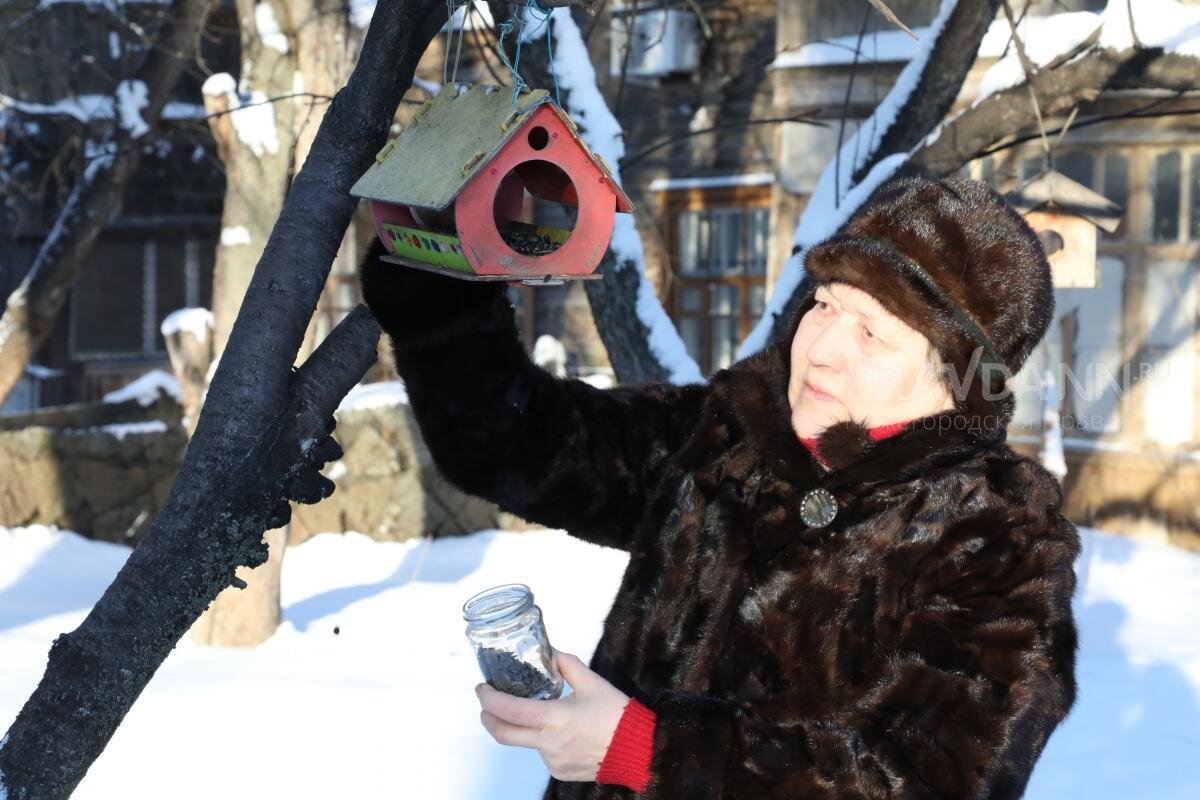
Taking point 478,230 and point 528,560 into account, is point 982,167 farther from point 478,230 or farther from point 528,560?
point 478,230

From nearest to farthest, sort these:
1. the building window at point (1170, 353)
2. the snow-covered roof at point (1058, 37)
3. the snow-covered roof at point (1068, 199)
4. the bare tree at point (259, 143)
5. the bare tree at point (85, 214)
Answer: the snow-covered roof at point (1058, 37) < the snow-covered roof at point (1068, 199) < the bare tree at point (259, 143) < the bare tree at point (85, 214) < the building window at point (1170, 353)

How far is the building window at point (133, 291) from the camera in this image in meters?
14.2

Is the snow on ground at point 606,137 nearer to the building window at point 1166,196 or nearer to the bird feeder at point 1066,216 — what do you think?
the bird feeder at point 1066,216

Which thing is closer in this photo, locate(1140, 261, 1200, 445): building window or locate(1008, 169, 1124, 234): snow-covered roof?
locate(1008, 169, 1124, 234): snow-covered roof

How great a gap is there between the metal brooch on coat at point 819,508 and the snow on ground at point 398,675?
2.37 metres

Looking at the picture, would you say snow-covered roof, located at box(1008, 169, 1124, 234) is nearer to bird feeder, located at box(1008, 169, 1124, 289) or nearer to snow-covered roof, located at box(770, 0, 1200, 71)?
bird feeder, located at box(1008, 169, 1124, 289)

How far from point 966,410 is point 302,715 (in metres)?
3.37

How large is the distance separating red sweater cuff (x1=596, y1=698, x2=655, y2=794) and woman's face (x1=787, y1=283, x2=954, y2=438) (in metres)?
0.54

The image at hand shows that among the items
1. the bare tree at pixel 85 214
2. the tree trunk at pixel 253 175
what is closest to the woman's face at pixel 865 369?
the tree trunk at pixel 253 175

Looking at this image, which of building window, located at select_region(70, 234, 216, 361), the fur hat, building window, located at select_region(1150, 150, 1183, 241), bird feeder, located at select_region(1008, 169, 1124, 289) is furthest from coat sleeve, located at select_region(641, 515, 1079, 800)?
building window, located at select_region(70, 234, 216, 361)

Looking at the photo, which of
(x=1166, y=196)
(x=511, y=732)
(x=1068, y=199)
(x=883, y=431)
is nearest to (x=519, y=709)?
(x=511, y=732)

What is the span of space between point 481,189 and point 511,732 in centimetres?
76

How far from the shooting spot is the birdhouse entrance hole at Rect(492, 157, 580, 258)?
1943 mm

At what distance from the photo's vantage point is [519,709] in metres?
1.62
